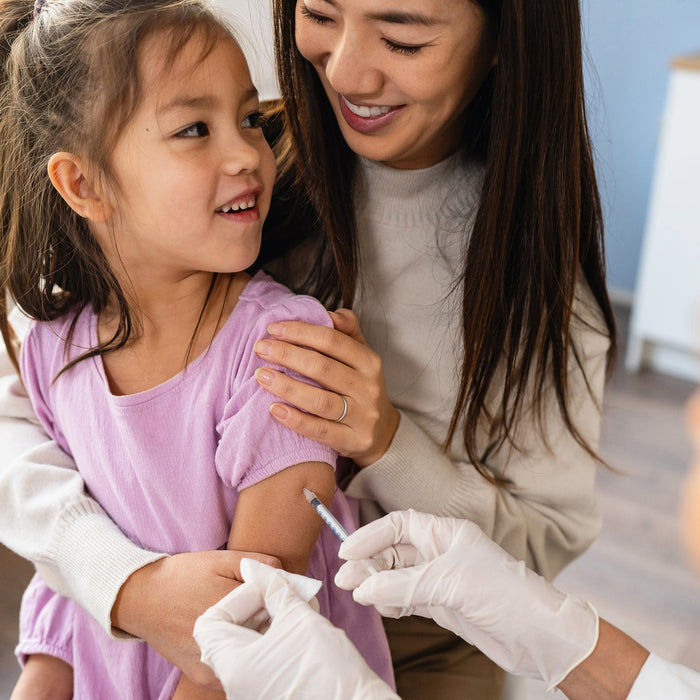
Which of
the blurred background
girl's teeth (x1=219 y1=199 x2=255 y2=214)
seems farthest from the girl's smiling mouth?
the blurred background

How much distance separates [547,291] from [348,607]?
517 mm

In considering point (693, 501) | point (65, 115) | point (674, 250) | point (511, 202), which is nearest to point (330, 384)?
point (511, 202)

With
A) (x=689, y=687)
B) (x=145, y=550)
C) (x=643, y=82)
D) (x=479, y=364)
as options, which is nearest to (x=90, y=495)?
(x=145, y=550)

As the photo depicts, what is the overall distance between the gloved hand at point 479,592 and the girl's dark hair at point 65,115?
1.48ft

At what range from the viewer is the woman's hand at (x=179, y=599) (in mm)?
1110

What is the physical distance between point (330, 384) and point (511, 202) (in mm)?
351

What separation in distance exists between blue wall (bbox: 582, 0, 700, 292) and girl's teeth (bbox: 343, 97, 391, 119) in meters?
2.23

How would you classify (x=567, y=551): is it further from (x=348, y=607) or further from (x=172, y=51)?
(x=172, y=51)

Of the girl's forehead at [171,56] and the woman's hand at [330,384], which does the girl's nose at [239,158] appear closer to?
the girl's forehead at [171,56]

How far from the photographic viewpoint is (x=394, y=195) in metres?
1.43

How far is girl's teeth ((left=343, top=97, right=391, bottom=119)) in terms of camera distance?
1.27 metres

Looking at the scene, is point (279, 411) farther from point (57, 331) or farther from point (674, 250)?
point (674, 250)

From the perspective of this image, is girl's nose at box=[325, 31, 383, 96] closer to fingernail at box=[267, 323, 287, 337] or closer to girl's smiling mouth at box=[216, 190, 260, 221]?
girl's smiling mouth at box=[216, 190, 260, 221]

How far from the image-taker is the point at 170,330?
1.25m
